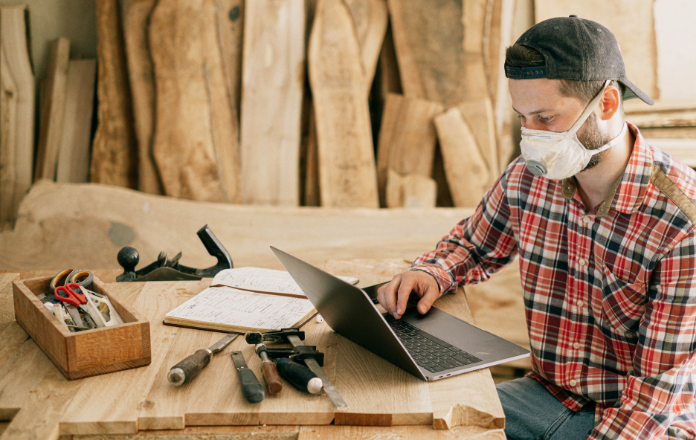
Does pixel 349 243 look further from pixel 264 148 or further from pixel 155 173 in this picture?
pixel 155 173

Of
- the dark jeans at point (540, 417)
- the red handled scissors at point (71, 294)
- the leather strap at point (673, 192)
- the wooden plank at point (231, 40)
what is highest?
the wooden plank at point (231, 40)

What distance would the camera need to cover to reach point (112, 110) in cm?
290

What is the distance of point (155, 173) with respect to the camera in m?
2.95

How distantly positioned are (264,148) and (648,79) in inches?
78.7

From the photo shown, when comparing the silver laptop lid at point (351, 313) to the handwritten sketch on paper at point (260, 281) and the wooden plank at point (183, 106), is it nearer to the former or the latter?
the handwritten sketch on paper at point (260, 281)

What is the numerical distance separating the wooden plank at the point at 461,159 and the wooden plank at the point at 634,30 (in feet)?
2.65

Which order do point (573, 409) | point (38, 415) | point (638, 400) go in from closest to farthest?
point (38, 415) → point (638, 400) → point (573, 409)

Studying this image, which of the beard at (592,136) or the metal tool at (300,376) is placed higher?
the beard at (592,136)

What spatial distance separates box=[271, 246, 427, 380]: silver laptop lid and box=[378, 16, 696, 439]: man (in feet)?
0.74

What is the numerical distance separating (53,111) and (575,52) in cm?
273

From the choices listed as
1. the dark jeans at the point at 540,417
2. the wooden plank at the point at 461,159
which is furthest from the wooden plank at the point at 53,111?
the dark jeans at the point at 540,417

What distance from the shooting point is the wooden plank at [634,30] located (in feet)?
8.59

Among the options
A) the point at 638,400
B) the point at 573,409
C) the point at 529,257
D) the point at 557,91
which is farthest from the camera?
the point at 529,257

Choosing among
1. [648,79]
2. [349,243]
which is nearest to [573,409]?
[349,243]
